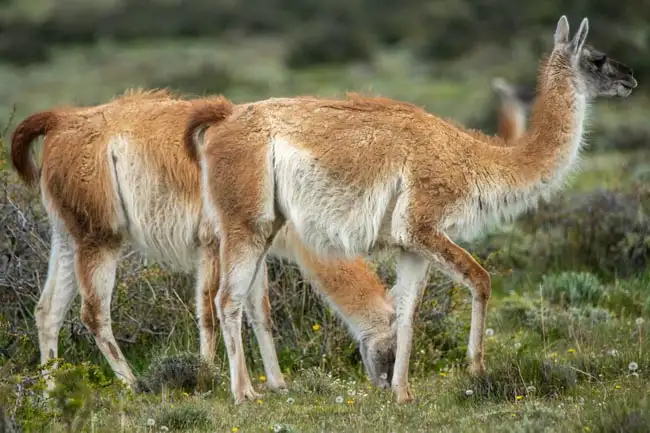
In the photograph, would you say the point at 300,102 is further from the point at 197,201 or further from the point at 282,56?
the point at 282,56

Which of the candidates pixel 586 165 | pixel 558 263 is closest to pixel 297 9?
pixel 586 165

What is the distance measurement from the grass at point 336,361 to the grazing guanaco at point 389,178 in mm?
429

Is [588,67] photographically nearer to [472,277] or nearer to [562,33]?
[562,33]

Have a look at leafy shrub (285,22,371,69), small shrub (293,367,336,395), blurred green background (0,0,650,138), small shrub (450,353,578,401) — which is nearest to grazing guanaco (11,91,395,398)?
small shrub (293,367,336,395)

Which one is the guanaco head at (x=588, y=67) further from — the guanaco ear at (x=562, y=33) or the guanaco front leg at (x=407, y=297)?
the guanaco front leg at (x=407, y=297)

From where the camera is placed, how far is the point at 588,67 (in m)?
8.23

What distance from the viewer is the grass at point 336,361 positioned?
6.78 meters

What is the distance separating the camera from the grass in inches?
267

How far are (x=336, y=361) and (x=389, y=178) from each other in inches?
83.2

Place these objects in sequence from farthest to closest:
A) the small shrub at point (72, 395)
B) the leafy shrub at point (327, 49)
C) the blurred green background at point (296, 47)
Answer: the leafy shrub at point (327, 49)
the blurred green background at point (296, 47)
the small shrub at point (72, 395)

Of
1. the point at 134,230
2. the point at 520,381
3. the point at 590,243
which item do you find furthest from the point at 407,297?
the point at 590,243

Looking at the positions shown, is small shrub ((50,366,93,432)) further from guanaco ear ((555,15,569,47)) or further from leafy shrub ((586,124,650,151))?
leafy shrub ((586,124,650,151))

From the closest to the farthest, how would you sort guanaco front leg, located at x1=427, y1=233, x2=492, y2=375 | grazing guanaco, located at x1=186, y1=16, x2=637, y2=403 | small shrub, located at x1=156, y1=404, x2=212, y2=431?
small shrub, located at x1=156, y1=404, x2=212, y2=431 → guanaco front leg, located at x1=427, y1=233, x2=492, y2=375 → grazing guanaco, located at x1=186, y1=16, x2=637, y2=403

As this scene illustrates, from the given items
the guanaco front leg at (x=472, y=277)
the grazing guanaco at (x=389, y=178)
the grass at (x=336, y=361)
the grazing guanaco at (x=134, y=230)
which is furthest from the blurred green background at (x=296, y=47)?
the guanaco front leg at (x=472, y=277)
